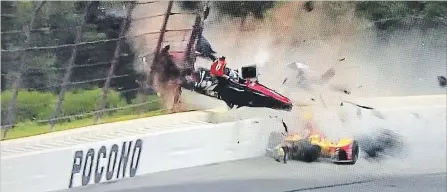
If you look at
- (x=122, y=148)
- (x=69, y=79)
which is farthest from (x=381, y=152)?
(x=69, y=79)

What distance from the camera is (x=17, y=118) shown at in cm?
105

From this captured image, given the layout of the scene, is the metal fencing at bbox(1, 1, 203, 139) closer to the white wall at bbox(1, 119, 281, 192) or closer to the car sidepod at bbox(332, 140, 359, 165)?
the white wall at bbox(1, 119, 281, 192)

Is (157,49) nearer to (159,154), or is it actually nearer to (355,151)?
(159,154)

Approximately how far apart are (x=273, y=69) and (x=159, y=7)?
0.24m

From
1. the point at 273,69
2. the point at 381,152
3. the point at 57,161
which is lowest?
the point at 57,161

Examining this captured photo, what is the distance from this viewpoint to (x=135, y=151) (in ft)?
3.63

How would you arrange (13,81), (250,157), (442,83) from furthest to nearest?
(442,83)
(250,157)
(13,81)

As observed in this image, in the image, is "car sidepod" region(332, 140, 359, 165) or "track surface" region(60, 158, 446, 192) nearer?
"track surface" region(60, 158, 446, 192)

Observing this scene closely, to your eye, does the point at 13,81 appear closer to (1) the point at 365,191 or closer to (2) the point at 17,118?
(2) the point at 17,118

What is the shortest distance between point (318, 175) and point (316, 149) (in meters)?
0.05

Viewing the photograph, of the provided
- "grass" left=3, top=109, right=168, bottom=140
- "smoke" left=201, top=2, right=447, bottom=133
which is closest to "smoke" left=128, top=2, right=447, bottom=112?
"smoke" left=201, top=2, right=447, bottom=133

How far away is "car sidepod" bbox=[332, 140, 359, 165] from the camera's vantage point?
1228mm

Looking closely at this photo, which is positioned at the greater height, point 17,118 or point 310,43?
point 310,43

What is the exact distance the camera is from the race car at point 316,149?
1200mm
